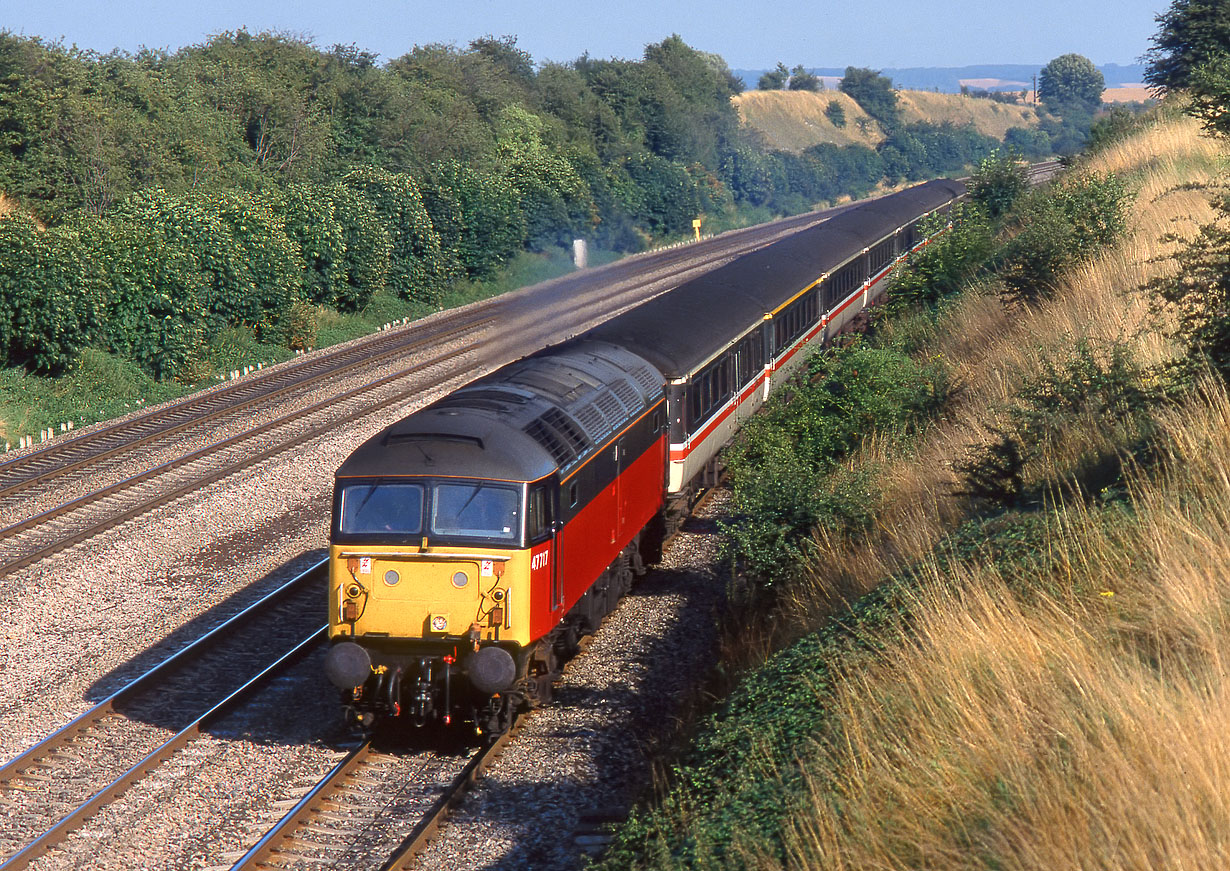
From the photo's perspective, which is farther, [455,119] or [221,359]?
[455,119]

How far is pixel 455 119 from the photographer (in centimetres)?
5984

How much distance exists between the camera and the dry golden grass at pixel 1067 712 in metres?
5.02

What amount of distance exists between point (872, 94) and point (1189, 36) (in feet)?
328

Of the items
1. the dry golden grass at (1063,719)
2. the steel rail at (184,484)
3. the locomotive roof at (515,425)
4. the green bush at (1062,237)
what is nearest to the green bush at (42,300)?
the steel rail at (184,484)

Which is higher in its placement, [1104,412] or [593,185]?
[593,185]

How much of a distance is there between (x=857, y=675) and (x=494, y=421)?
463cm

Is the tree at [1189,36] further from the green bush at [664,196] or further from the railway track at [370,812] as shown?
the railway track at [370,812]

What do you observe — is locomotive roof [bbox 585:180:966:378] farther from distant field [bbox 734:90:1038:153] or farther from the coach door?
distant field [bbox 734:90:1038:153]

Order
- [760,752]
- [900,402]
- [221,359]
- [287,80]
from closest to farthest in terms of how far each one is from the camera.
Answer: [760,752], [900,402], [221,359], [287,80]

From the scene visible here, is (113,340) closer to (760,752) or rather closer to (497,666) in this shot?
(497,666)

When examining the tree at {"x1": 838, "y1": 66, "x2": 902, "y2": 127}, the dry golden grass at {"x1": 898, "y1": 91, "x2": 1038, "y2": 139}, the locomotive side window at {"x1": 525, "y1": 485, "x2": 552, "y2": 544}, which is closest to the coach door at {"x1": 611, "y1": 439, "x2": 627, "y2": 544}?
the locomotive side window at {"x1": 525, "y1": 485, "x2": 552, "y2": 544}

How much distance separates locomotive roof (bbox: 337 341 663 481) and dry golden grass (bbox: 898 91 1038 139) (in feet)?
460

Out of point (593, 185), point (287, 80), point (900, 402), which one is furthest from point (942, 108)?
point (900, 402)

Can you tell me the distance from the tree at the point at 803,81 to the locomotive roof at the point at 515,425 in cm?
13356
